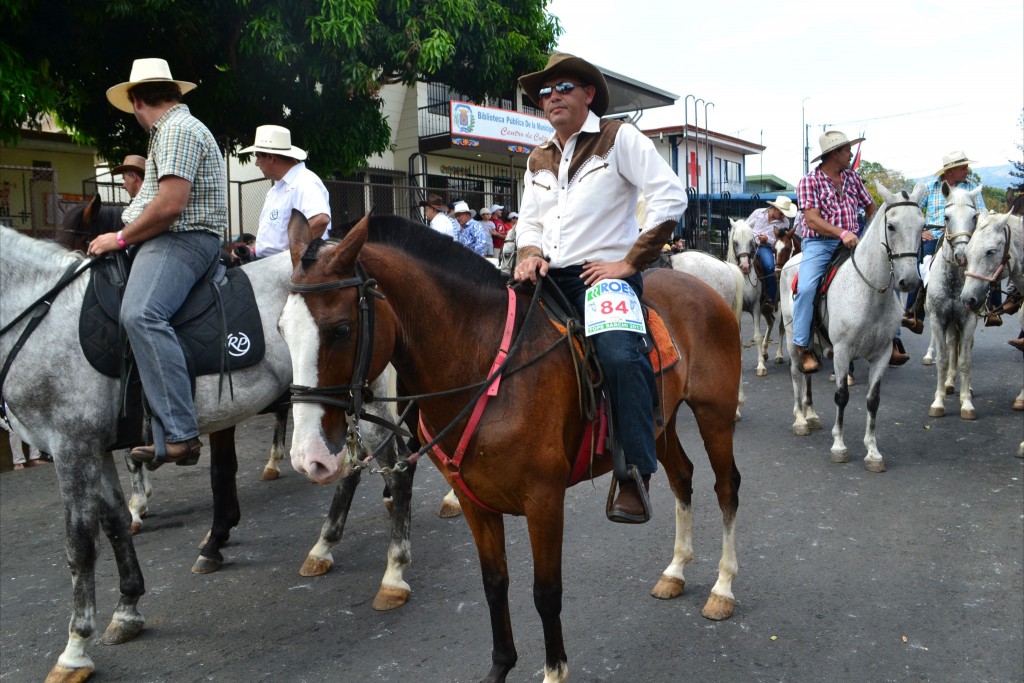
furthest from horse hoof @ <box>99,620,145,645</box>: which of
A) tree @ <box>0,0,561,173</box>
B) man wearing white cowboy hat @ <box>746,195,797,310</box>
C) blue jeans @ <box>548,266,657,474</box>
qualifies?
man wearing white cowboy hat @ <box>746,195,797,310</box>

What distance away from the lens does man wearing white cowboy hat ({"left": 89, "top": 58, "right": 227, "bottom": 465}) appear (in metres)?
3.79

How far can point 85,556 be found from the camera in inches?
148

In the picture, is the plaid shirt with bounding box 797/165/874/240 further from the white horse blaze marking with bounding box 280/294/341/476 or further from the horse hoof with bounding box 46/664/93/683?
the horse hoof with bounding box 46/664/93/683

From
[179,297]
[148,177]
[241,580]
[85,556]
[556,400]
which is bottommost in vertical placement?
[241,580]

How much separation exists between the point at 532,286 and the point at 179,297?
1934 mm

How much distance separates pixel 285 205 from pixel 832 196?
A: 506 centimetres

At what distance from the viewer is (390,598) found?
4375 mm

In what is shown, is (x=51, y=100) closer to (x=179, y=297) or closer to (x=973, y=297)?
(x=179, y=297)

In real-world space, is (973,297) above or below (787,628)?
above

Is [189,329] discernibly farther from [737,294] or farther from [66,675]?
[737,294]

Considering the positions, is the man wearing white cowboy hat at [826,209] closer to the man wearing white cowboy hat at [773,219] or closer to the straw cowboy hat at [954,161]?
the straw cowboy hat at [954,161]

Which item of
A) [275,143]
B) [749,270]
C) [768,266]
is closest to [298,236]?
[275,143]

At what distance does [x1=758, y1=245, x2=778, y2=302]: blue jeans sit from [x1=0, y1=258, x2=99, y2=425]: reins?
10591 millimetres

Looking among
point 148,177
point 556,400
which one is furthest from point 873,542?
point 148,177
